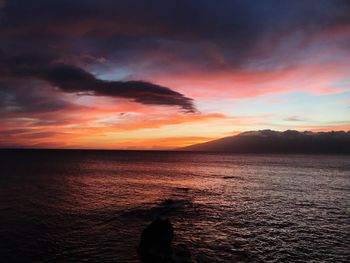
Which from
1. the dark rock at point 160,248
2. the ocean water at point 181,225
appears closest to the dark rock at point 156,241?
the dark rock at point 160,248

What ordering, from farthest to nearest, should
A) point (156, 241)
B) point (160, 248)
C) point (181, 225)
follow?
point (181, 225) → point (156, 241) → point (160, 248)

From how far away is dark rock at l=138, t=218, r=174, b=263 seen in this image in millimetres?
28125

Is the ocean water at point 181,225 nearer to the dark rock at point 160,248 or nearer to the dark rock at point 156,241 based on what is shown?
the dark rock at point 156,241

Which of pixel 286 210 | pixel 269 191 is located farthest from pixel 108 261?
pixel 269 191

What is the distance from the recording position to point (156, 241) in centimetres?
2952

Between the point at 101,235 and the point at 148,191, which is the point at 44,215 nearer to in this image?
the point at 101,235

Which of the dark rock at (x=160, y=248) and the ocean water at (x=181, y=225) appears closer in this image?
the dark rock at (x=160, y=248)

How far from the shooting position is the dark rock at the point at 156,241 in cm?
2812

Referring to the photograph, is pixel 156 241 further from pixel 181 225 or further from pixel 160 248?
pixel 181 225

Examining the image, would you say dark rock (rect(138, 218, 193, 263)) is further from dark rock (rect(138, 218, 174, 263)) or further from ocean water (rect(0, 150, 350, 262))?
ocean water (rect(0, 150, 350, 262))

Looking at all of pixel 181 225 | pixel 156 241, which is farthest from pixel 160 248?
pixel 181 225

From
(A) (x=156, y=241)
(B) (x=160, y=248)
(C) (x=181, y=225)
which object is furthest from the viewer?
(C) (x=181, y=225)

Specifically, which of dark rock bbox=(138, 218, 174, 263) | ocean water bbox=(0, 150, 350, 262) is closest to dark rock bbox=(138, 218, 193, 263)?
dark rock bbox=(138, 218, 174, 263)

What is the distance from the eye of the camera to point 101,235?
34625 millimetres
